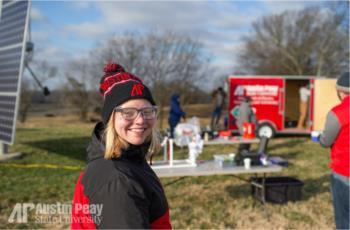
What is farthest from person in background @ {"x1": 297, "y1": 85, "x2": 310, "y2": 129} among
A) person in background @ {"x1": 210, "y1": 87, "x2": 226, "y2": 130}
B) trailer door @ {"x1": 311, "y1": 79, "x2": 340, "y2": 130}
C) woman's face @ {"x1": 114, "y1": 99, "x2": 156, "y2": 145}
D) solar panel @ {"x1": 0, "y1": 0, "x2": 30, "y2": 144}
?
woman's face @ {"x1": 114, "y1": 99, "x2": 156, "y2": 145}

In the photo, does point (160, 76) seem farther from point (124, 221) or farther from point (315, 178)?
point (124, 221)

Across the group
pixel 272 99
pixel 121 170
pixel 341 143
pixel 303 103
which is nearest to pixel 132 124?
pixel 121 170

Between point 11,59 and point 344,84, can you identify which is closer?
point 344,84

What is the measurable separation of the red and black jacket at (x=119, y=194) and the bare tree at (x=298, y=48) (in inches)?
1430

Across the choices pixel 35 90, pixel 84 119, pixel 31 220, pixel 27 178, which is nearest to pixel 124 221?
pixel 31 220

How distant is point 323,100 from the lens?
13680mm

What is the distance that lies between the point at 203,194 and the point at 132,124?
5.11 meters

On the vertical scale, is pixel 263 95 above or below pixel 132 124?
above

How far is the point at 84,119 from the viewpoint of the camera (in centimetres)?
2367

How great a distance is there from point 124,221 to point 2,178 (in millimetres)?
6861

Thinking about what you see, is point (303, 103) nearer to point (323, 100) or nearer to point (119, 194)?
point (323, 100)

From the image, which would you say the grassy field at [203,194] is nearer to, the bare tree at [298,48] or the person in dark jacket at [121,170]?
the person in dark jacket at [121,170]

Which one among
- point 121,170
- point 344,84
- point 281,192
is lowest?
point 281,192

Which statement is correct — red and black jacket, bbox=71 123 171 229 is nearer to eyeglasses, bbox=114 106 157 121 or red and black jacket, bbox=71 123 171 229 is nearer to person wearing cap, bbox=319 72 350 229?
eyeglasses, bbox=114 106 157 121
